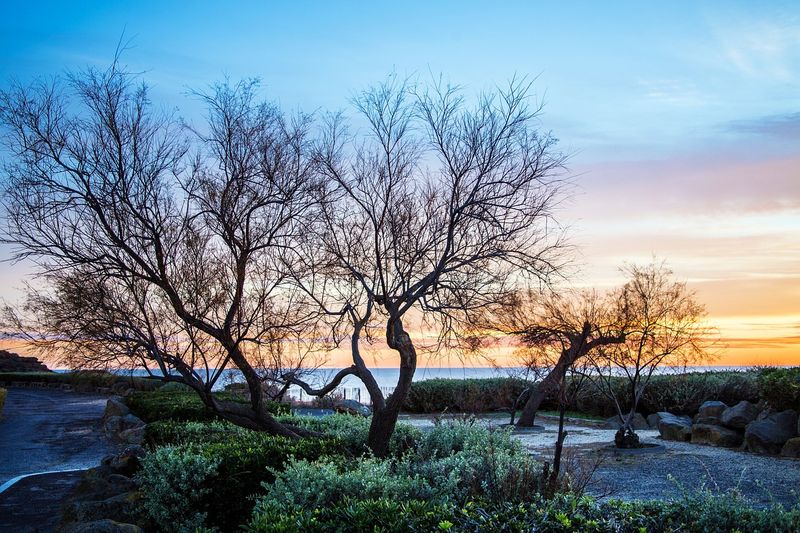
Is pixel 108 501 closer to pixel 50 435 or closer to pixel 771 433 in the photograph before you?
pixel 50 435

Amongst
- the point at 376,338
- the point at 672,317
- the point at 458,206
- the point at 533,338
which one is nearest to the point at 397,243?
the point at 458,206

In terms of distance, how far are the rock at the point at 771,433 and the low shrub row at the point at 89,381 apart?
17.3 m

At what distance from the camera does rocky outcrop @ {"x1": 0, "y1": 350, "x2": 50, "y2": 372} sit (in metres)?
36.3

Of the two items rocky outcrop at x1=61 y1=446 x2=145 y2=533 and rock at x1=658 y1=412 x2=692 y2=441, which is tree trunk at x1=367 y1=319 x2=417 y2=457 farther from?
rock at x1=658 y1=412 x2=692 y2=441

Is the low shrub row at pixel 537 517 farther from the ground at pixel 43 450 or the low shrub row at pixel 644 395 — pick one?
the low shrub row at pixel 644 395

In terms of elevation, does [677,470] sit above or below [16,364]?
below

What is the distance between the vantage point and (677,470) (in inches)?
432

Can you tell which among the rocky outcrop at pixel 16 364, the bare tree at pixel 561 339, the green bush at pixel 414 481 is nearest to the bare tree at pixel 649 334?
the bare tree at pixel 561 339

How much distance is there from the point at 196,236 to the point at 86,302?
5.55 ft

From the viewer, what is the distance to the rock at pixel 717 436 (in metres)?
13.8

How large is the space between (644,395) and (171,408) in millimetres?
14547

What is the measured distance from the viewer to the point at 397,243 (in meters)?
8.91

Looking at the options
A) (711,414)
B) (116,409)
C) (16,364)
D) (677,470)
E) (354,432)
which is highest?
(16,364)

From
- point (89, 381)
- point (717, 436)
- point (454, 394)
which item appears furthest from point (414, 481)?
point (89, 381)
